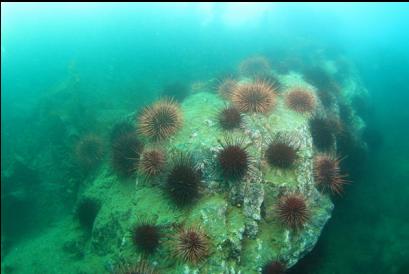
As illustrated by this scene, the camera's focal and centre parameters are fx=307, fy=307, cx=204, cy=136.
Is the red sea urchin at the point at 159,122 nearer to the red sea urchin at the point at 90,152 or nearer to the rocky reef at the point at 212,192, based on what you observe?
the rocky reef at the point at 212,192

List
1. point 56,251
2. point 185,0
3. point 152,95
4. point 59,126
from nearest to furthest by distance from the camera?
point 56,251 → point 59,126 → point 152,95 → point 185,0

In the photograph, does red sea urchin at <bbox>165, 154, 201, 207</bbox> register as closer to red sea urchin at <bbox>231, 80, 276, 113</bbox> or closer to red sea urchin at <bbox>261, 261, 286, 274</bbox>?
red sea urchin at <bbox>261, 261, 286, 274</bbox>

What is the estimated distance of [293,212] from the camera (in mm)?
8906

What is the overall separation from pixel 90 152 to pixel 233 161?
691 centimetres

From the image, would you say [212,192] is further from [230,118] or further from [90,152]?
[90,152]

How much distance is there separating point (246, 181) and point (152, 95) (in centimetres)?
1034

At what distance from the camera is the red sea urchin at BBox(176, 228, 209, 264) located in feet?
25.9

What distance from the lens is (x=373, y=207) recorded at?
12633 millimetres

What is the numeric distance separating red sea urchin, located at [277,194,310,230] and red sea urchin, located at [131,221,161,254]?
3.63 metres

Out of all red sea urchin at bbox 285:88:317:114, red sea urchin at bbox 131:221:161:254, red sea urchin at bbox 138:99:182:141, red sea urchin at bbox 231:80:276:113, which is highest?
red sea urchin at bbox 285:88:317:114

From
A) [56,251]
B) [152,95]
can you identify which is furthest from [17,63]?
[56,251]

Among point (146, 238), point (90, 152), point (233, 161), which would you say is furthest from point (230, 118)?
point (90, 152)

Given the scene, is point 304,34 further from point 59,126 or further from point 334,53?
point 59,126

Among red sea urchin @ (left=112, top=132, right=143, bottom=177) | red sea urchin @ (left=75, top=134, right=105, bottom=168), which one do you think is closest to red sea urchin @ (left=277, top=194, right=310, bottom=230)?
red sea urchin @ (left=112, top=132, right=143, bottom=177)
